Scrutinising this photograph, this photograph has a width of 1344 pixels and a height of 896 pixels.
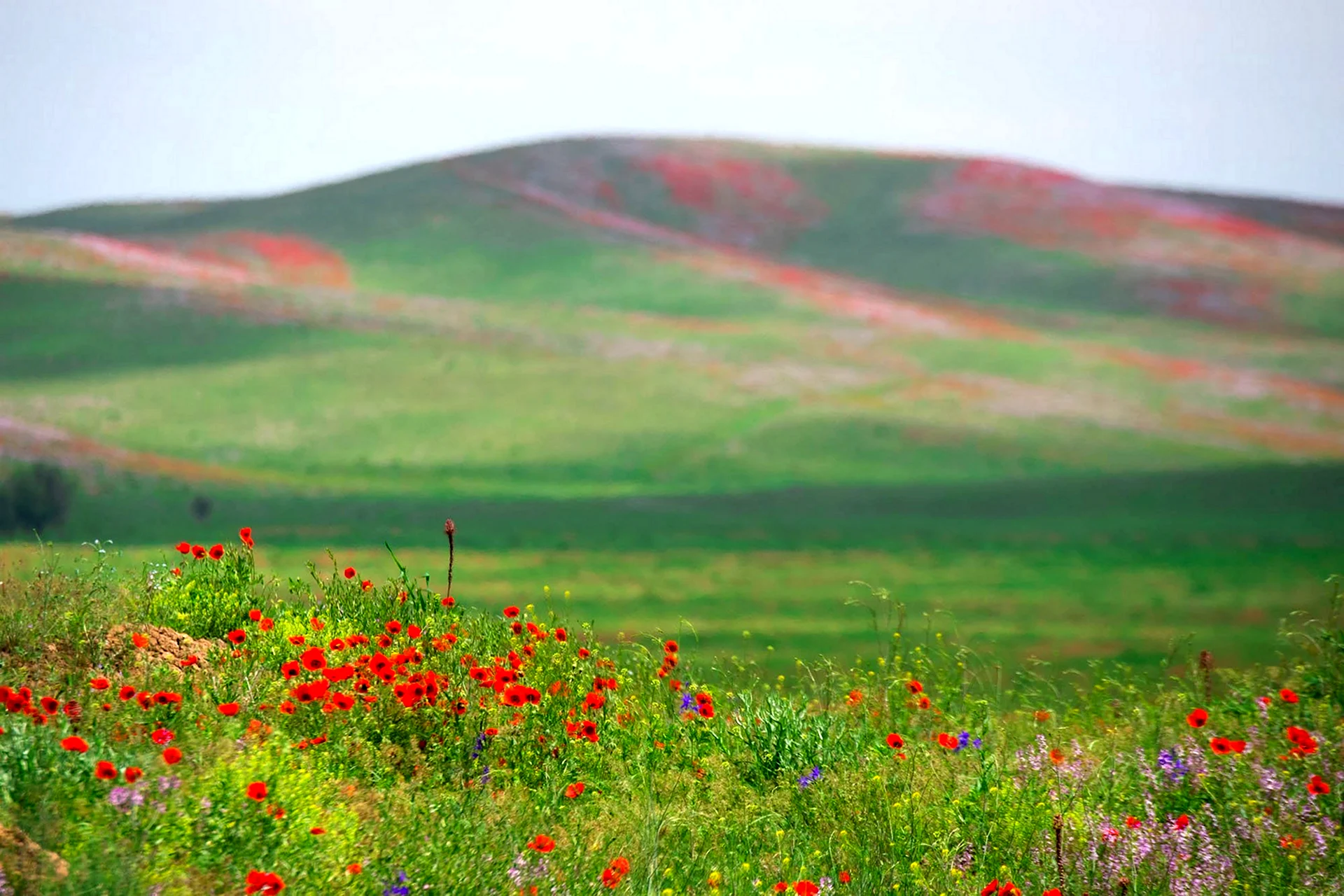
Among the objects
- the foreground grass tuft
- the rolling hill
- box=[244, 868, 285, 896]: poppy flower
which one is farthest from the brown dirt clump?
the rolling hill

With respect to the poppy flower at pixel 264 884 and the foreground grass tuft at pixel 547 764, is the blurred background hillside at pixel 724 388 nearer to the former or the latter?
the foreground grass tuft at pixel 547 764

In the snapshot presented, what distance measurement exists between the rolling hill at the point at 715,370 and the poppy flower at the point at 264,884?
7785 mm

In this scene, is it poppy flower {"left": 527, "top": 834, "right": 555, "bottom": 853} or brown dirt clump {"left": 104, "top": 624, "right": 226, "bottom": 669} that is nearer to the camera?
poppy flower {"left": 527, "top": 834, "right": 555, "bottom": 853}

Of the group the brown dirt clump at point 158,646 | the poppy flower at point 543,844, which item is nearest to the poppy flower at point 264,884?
the poppy flower at point 543,844

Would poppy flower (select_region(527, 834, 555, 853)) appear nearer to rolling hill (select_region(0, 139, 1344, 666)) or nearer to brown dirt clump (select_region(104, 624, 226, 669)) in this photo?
brown dirt clump (select_region(104, 624, 226, 669))

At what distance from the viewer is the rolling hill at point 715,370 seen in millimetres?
13914

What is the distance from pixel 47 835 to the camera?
270 cm

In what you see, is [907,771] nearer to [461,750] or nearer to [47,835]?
[461,750]

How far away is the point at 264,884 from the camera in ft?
7.99

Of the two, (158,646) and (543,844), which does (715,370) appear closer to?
(158,646)

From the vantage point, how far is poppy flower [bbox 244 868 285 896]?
2.39 metres

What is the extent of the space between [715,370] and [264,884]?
16.5m

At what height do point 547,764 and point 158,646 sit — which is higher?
point 158,646

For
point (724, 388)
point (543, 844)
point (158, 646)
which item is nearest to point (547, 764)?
point (543, 844)
